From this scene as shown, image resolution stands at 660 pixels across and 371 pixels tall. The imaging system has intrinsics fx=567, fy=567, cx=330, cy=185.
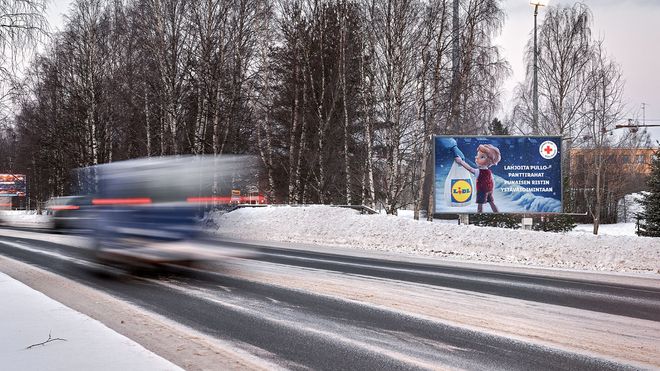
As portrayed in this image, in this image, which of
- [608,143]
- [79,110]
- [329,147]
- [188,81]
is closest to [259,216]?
[329,147]

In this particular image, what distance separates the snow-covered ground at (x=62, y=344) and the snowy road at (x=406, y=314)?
41.2 inches

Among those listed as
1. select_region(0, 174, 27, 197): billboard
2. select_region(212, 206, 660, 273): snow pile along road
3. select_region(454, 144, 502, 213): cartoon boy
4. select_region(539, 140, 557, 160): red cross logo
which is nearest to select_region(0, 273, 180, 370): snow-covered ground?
select_region(212, 206, 660, 273): snow pile along road

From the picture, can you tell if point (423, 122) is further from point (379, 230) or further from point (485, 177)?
point (379, 230)

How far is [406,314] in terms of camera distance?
754 centimetres

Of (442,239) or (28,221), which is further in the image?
(28,221)

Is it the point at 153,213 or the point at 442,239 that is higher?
the point at 153,213

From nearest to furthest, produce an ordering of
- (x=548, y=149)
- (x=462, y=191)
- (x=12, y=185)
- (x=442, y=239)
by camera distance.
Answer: (x=442, y=239) → (x=548, y=149) → (x=462, y=191) → (x=12, y=185)

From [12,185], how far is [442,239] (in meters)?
47.0

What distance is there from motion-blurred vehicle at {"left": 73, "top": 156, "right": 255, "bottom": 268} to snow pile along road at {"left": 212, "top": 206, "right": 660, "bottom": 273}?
6.26 meters

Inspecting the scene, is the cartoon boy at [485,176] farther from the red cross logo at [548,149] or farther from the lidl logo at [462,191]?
the red cross logo at [548,149]

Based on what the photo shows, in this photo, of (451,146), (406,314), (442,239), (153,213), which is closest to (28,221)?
(451,146)

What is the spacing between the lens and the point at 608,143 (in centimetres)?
3834

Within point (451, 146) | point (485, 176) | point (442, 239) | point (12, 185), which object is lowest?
point (442, 239)

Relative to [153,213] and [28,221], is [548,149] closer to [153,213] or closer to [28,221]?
[153,213]
